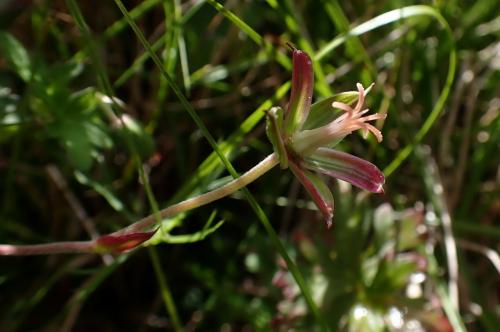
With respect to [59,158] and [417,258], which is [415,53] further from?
[59,158]

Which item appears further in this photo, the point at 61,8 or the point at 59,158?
the point at 61,8

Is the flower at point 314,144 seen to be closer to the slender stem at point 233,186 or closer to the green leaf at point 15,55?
the slender stem at point 233,186

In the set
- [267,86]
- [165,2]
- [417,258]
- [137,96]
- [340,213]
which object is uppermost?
[165,2]

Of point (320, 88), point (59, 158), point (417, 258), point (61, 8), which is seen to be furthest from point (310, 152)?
point (61, 8)

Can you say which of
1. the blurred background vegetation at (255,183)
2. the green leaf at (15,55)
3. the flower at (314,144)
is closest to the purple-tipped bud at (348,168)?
the flower at (314,144)

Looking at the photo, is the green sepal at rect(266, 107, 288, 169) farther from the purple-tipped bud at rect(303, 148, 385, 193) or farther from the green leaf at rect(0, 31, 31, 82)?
the green leaf at rect(0, 31, 31, 82)

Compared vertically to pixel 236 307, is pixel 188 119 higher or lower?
higher
